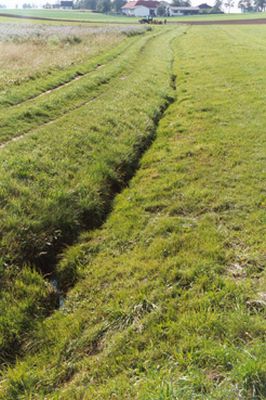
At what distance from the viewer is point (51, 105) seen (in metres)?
11.0

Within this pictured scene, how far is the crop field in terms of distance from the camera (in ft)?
10.1

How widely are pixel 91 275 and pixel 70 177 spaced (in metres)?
2.79

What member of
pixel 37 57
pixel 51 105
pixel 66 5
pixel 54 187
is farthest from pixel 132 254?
pixel 66 5

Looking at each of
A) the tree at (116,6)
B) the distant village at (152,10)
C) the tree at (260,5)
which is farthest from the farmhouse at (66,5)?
the tree at (260,5)

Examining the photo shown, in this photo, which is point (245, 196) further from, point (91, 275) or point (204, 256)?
point (91, 275)

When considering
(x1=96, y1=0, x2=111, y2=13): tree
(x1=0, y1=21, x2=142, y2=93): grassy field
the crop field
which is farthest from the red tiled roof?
the crop field

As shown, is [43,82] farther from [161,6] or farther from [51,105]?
[161,6]

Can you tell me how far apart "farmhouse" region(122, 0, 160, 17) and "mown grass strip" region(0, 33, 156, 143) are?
420 feet

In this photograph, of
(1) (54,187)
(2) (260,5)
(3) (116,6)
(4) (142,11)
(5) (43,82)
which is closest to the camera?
(1) (54,187)

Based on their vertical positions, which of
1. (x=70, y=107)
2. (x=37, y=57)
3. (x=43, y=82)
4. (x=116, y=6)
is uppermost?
(x=116, y=6)

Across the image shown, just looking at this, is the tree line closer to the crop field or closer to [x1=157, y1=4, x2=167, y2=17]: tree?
[x1=157, y1=4, x2=167, y2=17]: tree

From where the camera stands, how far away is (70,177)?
682cm

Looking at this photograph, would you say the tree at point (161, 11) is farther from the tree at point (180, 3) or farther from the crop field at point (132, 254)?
the crop field at point (132, 254)

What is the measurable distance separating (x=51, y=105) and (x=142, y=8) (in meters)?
135
